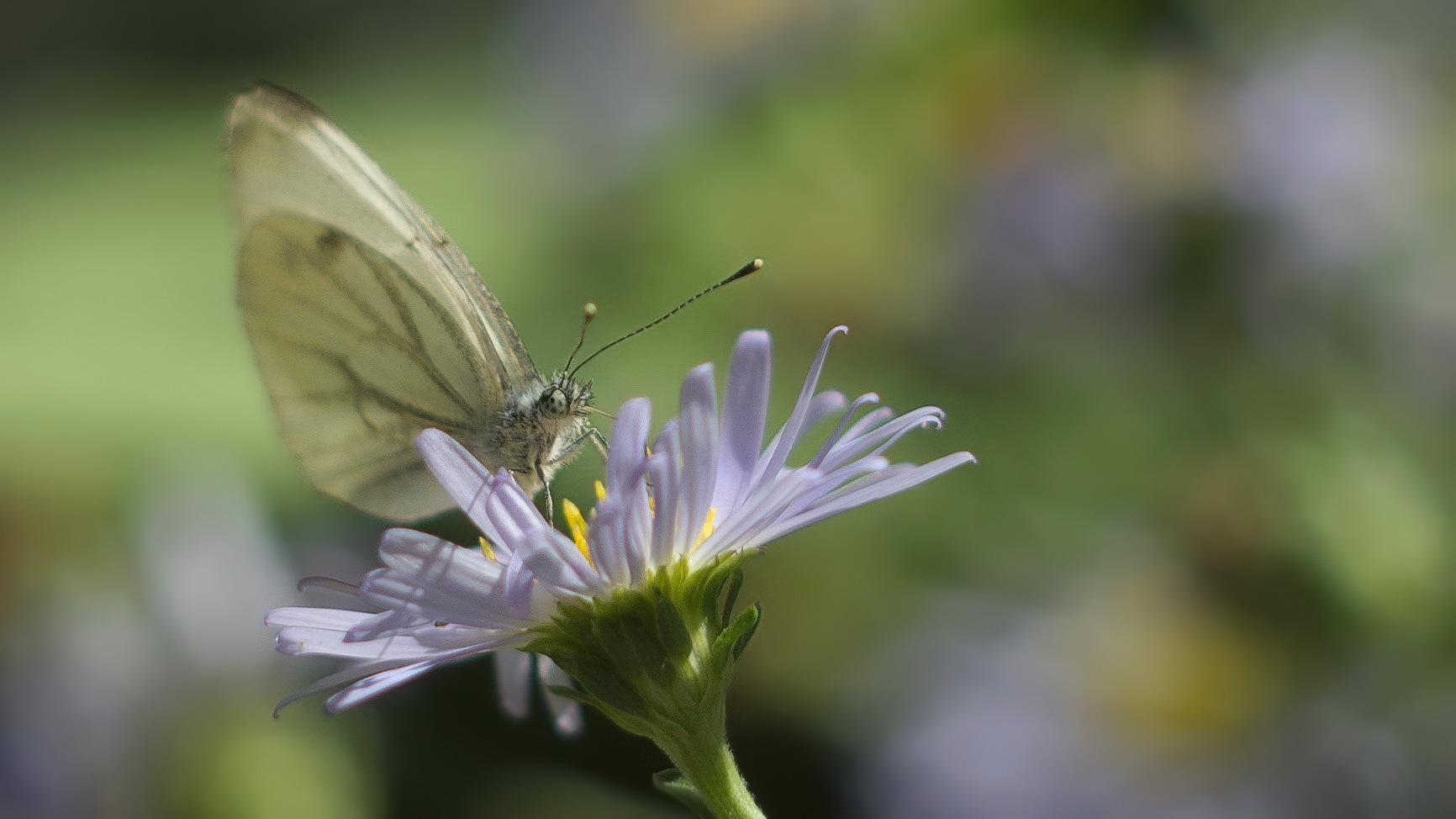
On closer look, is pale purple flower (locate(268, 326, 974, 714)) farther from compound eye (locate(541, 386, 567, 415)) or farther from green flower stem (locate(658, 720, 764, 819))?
compound eye (locate(541, 386, 567, 415))

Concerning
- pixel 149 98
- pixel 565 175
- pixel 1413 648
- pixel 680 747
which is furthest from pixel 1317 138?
pixel 149 98

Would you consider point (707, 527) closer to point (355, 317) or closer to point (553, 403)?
point (553, 403)

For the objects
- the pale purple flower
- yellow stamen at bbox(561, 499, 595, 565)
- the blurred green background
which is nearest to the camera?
the pale purple flower

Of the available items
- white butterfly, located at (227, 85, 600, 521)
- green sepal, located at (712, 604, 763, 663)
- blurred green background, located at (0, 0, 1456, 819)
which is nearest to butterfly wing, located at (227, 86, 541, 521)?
white butterfly, located at (227, 85, 600, 521)

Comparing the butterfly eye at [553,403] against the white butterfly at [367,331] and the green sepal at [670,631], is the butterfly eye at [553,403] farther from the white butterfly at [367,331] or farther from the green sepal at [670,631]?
the green sepal at [670,631]

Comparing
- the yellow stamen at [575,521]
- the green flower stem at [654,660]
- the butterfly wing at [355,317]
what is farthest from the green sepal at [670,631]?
the butterfly wing at [355,317]

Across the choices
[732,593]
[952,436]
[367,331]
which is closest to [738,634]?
[732,593]
